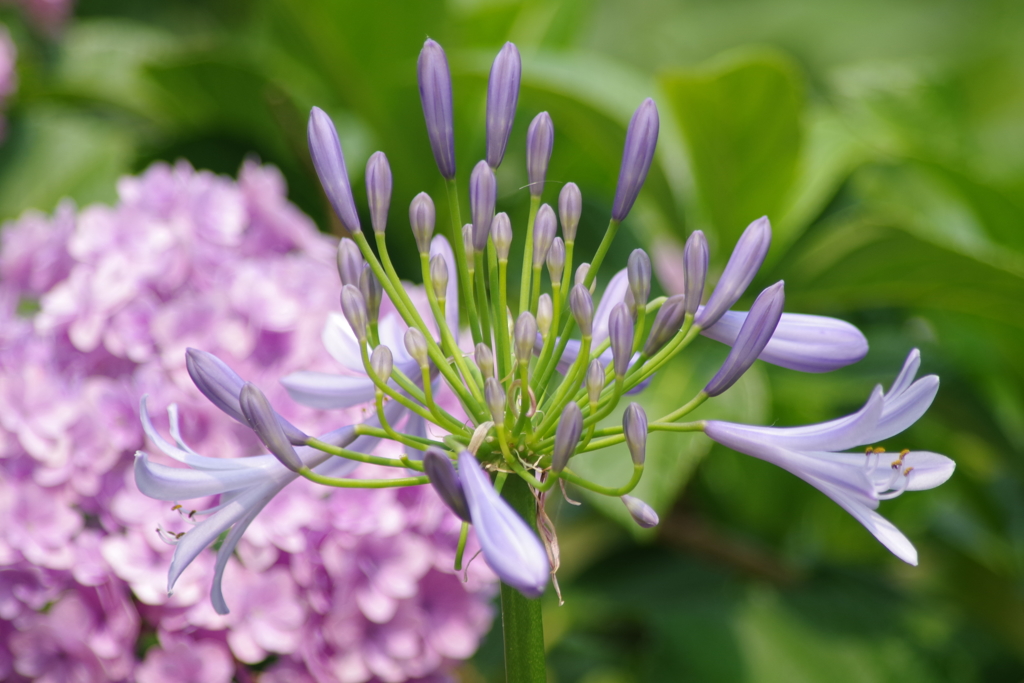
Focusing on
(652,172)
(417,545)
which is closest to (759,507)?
(652,172)

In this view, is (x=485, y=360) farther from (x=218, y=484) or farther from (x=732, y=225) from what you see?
(x=732, y=225)

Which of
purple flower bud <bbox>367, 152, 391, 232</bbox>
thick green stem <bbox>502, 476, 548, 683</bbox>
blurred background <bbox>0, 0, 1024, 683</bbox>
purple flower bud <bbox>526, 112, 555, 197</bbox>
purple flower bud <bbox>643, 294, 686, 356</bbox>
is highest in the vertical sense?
purple flower bud <bbox>526, 112, 555, 197</bbox>

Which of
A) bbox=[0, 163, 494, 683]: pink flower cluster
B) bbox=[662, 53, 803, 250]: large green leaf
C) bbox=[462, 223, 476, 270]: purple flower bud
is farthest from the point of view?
bbox=[662, 53, 803, 250]: large green leaf

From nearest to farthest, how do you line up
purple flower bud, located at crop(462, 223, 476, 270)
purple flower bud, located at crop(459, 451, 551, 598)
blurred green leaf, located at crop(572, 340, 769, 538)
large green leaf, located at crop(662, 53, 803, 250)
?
purple flower bud, located at crop(459, 451, 551, 598) → purple flower bud, located at crop(462, 223, 476, 270) → blurred green leaf, located at crop(572, 340, 769, 538) → large green leaf, located at crop(662, 53, 803, 250)

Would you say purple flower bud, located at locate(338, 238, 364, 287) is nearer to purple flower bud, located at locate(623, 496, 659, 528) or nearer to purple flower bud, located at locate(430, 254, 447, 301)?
purple flower bud, located at locate(430, 254, 447, 301)

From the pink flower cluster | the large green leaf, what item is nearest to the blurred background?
the large green leaf

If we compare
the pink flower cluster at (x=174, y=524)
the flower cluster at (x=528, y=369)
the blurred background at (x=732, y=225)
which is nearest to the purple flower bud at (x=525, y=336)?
the flower cluster at (x=528, y=369)
